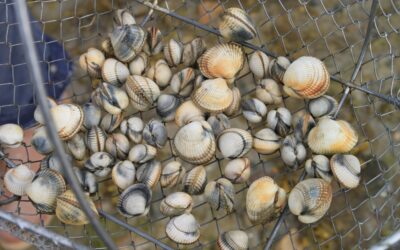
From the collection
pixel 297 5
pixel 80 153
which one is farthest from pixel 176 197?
→ pixel 297 5

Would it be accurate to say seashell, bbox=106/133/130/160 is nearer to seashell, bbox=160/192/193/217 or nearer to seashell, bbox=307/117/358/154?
seashell, bbox=160/192/193/217

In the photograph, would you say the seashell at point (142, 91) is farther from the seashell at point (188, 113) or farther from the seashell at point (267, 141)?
the seashell at point (267, 141)

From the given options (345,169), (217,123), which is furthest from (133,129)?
(345,169)

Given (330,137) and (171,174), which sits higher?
(330,137)

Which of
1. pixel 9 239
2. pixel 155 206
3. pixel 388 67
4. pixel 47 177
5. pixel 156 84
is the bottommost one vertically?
pixel 9 239

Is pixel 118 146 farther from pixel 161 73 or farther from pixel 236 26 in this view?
pixel 236 26

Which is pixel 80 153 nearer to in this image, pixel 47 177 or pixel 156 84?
pixel 47 177

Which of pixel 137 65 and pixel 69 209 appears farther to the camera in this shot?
pixel 137 65
